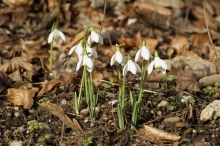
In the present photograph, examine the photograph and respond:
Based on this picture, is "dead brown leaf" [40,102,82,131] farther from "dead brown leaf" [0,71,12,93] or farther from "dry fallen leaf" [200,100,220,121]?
"dry fallen leaf" [200,100,220,121]

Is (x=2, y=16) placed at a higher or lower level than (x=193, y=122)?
higher

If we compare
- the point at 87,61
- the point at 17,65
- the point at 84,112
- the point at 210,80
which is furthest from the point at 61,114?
the point at 210,80

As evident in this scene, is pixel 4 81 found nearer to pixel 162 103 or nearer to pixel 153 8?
pixel 162 103

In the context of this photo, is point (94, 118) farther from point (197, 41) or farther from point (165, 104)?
point (197, 41)

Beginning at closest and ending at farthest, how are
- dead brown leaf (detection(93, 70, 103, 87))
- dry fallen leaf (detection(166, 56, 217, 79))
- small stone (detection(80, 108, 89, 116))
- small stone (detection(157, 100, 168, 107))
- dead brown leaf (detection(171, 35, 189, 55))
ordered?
small stone (detection(80, 108, 89, 116)) → small stone (detection(157, 100, 168, 107)) → dead brown leaf (detection(93, 70, 103, 87)) → dry fallen leaf (detection(166, 56, 217, 79)) → dead brown leaf (detection(171, 35, 189, 55))

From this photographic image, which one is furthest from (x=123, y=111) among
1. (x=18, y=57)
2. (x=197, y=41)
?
(x=197, y=41)

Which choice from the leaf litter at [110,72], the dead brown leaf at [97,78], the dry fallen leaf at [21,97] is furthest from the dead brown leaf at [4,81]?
the dead brown leaf at [97,78]

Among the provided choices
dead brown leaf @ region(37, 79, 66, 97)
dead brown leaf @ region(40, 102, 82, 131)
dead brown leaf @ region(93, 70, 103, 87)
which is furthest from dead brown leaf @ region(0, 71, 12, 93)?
dead brown leaf @ region(93, 70, 103, 87)
